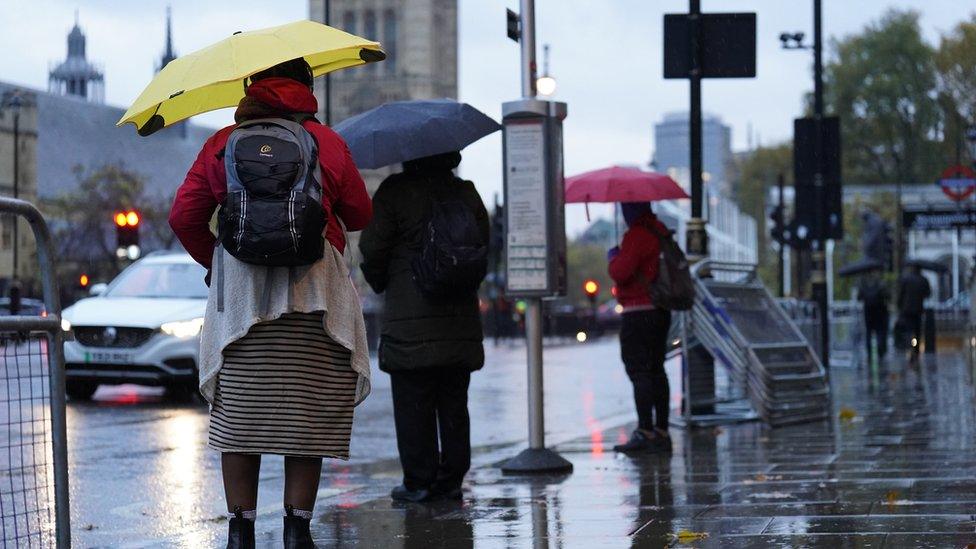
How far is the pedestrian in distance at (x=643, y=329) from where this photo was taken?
1102 centimetres

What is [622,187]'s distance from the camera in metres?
11.7

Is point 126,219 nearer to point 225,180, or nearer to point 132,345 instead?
point 132,345

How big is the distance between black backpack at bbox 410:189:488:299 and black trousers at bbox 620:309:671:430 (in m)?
3.32

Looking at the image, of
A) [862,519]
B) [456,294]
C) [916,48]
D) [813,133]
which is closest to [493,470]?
[456,294]

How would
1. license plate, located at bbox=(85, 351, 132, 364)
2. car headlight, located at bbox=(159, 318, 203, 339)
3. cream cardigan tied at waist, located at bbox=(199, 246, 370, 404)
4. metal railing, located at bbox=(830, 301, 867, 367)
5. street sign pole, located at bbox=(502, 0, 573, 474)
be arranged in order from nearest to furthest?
1. cream cardigan tied at waist, located at bbox=(199, 246, 370, 404)
2. street sign pole, located at bbox=(502, 0, 573, 474)
3. license plate, located at bbox=(85, 351, 132, 364)
4. car headlight, located at bbox=(159, 318, 203, 339)
5. metal railing, located at bbox=(830, 301, 867, 367)

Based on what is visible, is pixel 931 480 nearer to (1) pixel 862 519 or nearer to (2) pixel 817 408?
(1) pixel 862 519

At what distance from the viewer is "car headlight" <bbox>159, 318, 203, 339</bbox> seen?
17469mm

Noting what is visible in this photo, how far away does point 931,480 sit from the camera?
336 inches

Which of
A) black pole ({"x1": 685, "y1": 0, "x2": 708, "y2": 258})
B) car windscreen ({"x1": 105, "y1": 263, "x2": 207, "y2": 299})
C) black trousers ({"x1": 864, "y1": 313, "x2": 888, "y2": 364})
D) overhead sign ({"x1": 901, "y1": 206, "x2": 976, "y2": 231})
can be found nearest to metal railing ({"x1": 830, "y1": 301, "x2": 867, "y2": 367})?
black trousers ({"x1": 864, "y1": 313, "x2": 888, "y2": 364})

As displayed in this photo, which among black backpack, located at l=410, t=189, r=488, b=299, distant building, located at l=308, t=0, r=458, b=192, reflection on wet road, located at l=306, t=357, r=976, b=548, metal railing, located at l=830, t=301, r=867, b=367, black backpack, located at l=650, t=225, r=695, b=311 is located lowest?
metal railing, located at l=830, t=301, r=867, b=367

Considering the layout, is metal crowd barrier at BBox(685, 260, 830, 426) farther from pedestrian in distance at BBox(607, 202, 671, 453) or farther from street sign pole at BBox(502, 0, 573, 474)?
street sign pole at BBox(502, 0, 573, 474)

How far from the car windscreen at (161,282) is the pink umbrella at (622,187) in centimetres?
761

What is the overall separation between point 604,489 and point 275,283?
3.53 metres

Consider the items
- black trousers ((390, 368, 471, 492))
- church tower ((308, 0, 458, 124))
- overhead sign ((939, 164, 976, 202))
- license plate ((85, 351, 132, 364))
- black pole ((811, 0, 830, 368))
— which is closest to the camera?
black trousers ((390, 368, 471, 492))
